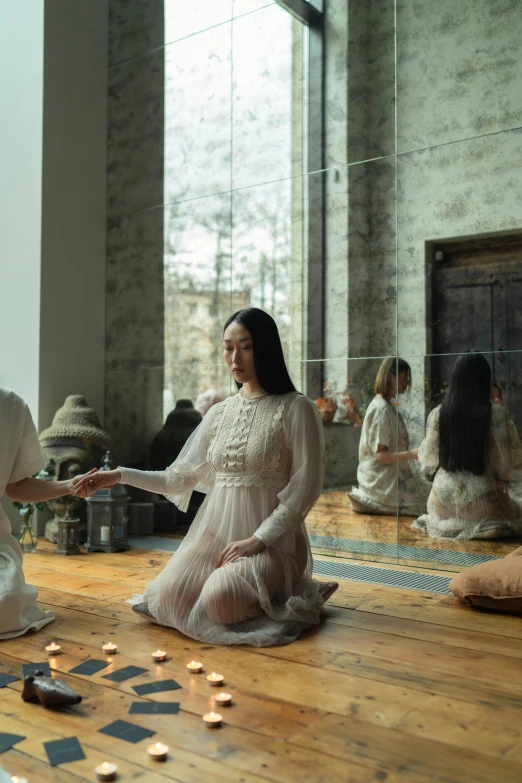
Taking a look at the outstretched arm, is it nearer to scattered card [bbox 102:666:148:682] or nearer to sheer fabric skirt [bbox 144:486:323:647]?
sheer fabric skirt [bbox 144:486:323:647]

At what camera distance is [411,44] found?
13.7 ft

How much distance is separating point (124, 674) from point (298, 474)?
0.93 meters

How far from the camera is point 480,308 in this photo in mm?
3836

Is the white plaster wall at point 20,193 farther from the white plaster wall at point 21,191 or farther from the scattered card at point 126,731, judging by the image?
the scattered card at point 126,731

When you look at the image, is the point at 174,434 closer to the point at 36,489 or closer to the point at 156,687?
the point at 36,489

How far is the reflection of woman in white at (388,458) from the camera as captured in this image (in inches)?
161

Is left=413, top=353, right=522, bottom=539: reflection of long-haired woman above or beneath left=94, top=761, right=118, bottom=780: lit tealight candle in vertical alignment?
above

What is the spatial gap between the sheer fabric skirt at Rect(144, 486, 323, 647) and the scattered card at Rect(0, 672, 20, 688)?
643 mm

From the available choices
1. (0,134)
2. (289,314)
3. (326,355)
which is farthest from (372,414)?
(0,134)

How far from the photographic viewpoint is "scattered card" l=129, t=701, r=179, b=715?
2.02 meters

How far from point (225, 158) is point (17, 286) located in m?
1.67

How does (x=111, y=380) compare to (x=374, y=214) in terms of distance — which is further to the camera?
(x=111, y=380)

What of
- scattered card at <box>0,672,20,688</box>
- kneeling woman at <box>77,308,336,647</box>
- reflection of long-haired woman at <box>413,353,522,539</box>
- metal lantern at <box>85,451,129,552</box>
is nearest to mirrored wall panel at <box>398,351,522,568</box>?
reflection of long-haired woman at <box>413,353,522,539</box>

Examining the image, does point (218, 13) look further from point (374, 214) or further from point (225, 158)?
point (374, 214)
